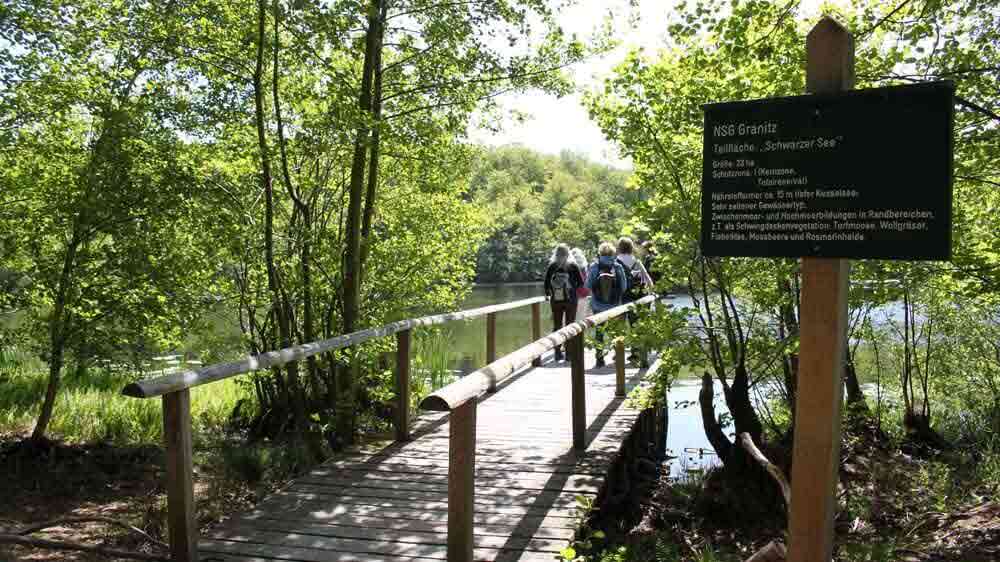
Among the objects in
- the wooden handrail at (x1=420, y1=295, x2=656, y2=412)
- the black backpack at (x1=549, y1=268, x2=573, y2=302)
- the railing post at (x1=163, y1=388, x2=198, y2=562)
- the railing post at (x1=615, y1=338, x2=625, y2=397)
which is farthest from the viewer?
the black backpack at (x1=549, y1=268, x2=573, y2=302)

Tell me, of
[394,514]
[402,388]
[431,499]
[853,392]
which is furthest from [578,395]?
[853,392]

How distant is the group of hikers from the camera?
9641 mm

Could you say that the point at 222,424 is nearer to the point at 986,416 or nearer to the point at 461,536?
the point at 461,536

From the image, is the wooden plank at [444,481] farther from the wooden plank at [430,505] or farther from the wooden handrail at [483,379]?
the wooden handrail at [483,379]

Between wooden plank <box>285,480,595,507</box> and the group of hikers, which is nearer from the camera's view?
wooden plank <box>285,480,595,507</box>

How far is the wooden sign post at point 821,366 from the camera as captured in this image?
9.64 feet

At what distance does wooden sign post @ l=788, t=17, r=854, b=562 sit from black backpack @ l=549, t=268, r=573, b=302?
7.28 meters

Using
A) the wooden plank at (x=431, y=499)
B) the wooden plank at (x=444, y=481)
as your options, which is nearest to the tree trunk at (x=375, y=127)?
the wooden plank at (x=431, y=499)

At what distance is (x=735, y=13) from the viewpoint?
500 cm

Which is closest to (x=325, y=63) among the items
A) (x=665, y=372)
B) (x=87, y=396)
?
(x=665, y=372)

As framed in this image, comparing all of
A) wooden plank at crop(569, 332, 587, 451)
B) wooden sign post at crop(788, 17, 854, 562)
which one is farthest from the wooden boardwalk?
wooden sign post at crop(788, 17, 854, 562)

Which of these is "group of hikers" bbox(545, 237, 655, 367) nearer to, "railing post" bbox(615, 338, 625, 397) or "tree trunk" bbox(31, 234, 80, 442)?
"railing post" bbox(615, 338, 625, 397)

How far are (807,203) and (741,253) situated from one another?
1.00 ft

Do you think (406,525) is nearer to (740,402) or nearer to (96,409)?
(740,402)
